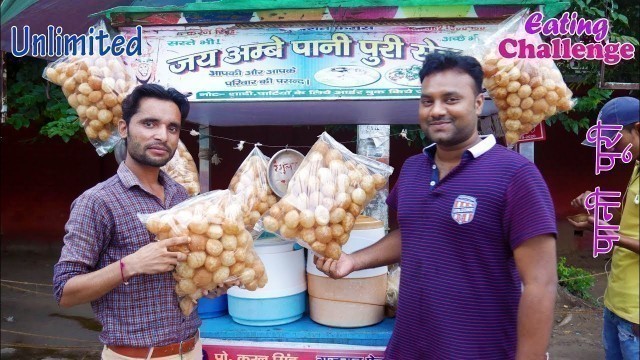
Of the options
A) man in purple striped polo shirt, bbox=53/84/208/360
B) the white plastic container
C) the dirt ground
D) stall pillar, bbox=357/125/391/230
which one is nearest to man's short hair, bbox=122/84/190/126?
man in purple striped polo shirt, bbox=53/84/208/360

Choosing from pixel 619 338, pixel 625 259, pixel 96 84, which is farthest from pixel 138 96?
pixel 619 338

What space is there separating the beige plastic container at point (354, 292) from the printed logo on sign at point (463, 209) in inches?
27.3

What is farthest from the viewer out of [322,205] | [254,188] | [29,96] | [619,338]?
[29,96]

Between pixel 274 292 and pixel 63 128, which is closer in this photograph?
pixel 274 292

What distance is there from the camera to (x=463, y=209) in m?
1.68

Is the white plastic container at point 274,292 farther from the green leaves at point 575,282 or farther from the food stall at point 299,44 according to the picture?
the green leaves at point 575,282

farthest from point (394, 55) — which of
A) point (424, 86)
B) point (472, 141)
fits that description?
point (472, 141)

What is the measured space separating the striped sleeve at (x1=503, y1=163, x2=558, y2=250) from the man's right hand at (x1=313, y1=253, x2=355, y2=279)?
69 centimetres

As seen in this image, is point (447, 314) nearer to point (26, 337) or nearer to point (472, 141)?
point (472, 141)

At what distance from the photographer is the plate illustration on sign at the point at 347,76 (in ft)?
7.16

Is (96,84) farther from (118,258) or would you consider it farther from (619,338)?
(619,338)

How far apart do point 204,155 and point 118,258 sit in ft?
5.20

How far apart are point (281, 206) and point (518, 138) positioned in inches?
42.1

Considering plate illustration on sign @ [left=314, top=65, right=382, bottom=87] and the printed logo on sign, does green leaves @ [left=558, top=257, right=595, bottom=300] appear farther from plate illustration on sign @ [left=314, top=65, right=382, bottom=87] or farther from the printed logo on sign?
the printed logo on sign
